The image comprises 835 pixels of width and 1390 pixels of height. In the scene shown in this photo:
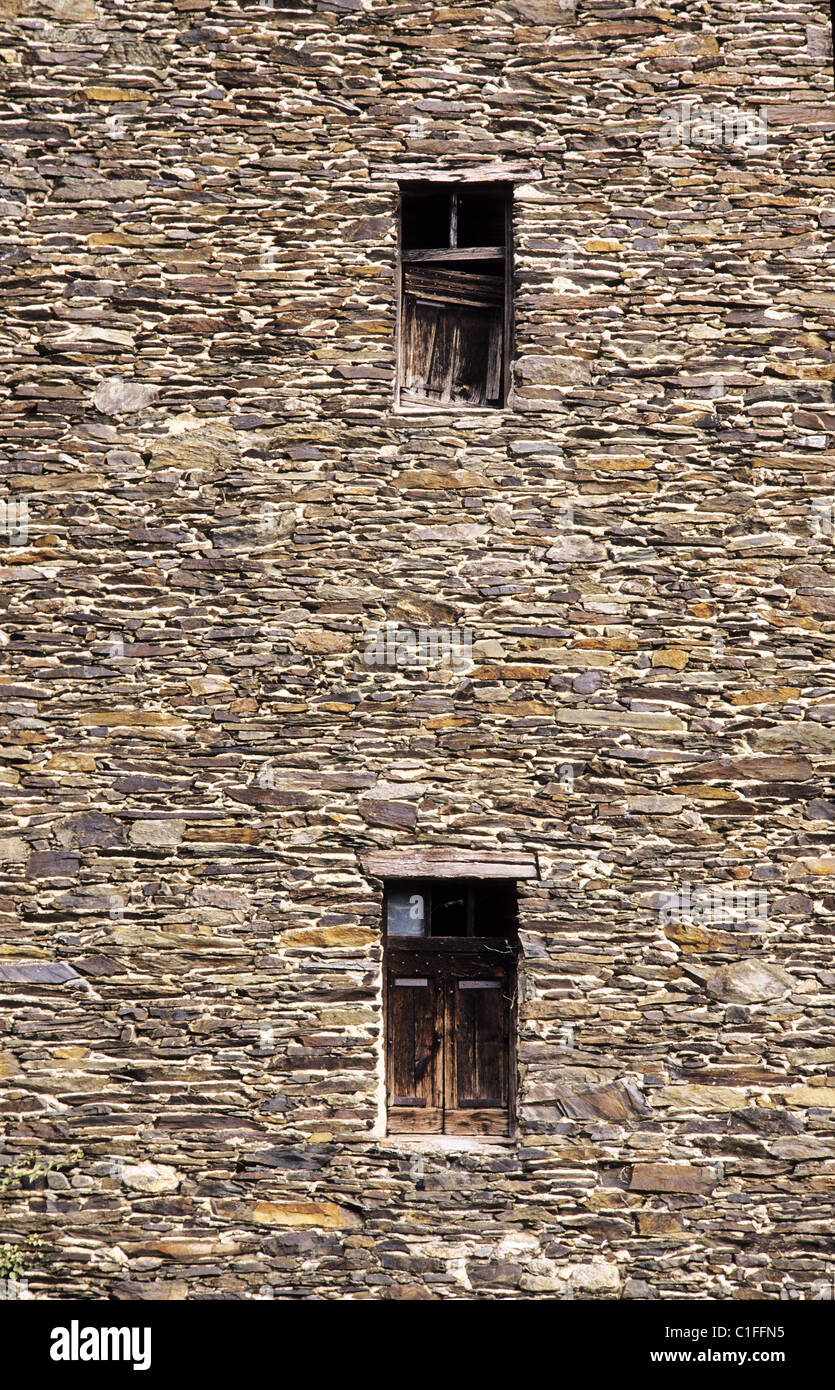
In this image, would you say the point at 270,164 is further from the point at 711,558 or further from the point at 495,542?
the point at 711,558

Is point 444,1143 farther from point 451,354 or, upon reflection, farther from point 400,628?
point 451,354

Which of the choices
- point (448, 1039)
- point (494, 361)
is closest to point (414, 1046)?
point (448, 1039)

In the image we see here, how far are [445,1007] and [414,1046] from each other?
0.86 feet

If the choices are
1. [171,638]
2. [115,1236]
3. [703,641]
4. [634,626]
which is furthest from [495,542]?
[115,1236]

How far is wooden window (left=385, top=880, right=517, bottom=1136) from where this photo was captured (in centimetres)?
566

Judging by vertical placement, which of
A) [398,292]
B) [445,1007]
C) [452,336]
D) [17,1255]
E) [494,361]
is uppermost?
[398,292]

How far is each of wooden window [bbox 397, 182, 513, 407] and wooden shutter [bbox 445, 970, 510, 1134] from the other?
3.17 m

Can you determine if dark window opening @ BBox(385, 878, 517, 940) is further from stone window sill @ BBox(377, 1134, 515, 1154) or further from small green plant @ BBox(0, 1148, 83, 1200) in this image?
small green plant @ BBox(0, 1148, 83, 1200)

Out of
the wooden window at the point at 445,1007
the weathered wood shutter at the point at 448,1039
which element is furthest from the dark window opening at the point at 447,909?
the weathered wood shutter at the point at 448,1039

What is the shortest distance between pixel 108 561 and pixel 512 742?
231 cm

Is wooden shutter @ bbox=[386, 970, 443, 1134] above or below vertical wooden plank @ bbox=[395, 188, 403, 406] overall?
below

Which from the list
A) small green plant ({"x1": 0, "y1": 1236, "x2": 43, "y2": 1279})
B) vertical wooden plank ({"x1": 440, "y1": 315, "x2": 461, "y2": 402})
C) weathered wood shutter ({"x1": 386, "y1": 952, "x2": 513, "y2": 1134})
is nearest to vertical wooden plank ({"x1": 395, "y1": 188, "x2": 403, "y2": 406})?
vertical wooden plank ({"x1": 440, "y1": 315, "x2": 461, "y2": 402})

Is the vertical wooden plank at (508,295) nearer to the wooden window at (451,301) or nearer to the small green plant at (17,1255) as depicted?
the wooden window at (451,301)

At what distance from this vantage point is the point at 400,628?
561 centimetres
